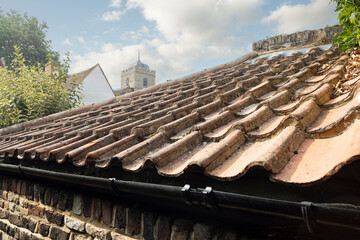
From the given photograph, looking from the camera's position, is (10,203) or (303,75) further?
(10,203)

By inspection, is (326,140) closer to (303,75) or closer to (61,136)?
(303,75)

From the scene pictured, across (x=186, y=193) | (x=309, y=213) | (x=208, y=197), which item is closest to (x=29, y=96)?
(x=186, y=193)

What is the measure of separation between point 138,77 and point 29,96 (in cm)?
3748

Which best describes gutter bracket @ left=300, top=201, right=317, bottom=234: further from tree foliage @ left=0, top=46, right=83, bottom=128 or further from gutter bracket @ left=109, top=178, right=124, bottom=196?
tree foliage @ left=0, top=46, right=83, bottom=128

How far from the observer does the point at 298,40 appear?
4762 mm

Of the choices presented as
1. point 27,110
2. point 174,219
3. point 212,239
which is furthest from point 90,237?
point 27,110

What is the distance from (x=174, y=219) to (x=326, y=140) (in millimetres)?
1031

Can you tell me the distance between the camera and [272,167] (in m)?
1.12

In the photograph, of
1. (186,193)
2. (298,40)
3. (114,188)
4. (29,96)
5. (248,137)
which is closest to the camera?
(186,193)

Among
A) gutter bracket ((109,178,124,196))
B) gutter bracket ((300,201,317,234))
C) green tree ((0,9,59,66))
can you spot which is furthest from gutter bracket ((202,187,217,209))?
green tree ((0,9,59,66))

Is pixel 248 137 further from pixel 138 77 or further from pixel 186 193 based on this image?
pixel 138 77

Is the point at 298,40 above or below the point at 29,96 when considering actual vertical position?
above

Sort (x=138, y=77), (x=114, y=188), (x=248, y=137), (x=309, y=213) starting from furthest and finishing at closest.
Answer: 1. (x=138, y=77)
2. (x=114, y=188)
3. (x=248, y=137)
4. (x=309, y=213)

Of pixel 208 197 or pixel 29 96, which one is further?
pixel 29 96
